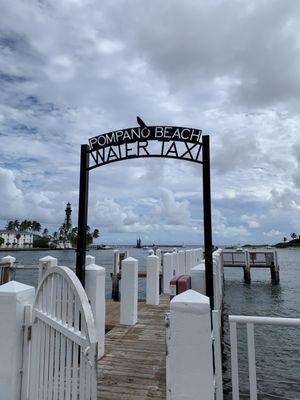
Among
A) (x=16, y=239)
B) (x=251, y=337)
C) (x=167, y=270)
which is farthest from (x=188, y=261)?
(x=16, y=239)

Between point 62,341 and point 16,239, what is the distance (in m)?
143

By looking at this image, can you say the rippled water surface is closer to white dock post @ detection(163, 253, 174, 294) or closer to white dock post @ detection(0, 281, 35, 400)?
white dock post @ detection(0, 281, 35, 400)

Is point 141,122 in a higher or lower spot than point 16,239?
lower

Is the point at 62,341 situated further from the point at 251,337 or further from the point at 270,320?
the point at 270,320

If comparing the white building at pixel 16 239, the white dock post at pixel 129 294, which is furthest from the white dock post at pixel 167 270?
the white building at pixel 16 239

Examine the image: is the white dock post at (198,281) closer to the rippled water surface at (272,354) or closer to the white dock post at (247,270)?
the rippled water surface at (272,354)

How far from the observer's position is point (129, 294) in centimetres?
805

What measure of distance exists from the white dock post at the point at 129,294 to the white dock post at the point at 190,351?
5151mm

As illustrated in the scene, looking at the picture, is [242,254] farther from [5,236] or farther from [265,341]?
[5,236]

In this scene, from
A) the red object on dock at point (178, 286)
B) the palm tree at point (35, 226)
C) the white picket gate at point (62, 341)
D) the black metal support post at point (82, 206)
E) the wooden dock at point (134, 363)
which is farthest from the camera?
the palm tree at point (35, 226)

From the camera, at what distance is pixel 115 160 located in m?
6.62

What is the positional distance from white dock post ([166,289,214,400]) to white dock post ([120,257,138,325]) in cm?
515

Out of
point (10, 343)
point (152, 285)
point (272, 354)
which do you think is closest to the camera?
point (10, 343)

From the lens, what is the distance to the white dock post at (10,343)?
3.28 metres
